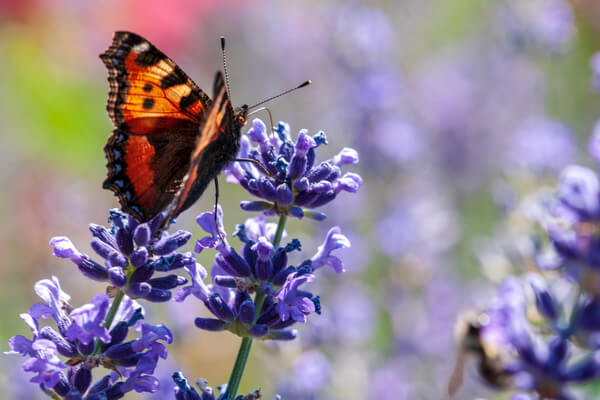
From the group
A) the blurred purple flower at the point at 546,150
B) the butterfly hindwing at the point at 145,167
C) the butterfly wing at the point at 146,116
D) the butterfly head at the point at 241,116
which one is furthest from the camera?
the blurred purple flower at the point at 546,150

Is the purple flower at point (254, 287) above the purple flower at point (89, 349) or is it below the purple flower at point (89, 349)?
above

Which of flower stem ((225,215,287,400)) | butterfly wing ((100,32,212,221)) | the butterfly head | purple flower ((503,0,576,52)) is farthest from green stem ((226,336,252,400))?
purple flower ((503,0,576,52))

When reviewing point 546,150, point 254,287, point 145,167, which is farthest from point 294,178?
point 546,150

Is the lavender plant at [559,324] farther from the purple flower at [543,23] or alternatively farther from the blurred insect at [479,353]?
the purple flower at [543,23]

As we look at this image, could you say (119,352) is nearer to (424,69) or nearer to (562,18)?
(562,18)

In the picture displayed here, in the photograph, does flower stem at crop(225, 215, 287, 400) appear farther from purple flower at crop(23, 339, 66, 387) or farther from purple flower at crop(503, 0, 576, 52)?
purple flower at crop(503, 0, 576, 52)

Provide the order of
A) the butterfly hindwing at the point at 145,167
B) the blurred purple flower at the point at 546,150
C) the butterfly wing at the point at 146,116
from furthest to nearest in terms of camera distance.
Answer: the blurred purple flower at the point at 546,150 → the butterfly wing at the point at 146,116 → the butterfly hindwing at the point at 145,167

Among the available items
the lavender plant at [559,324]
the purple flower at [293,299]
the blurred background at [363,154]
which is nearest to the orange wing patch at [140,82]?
the purple flower at [293,299]
